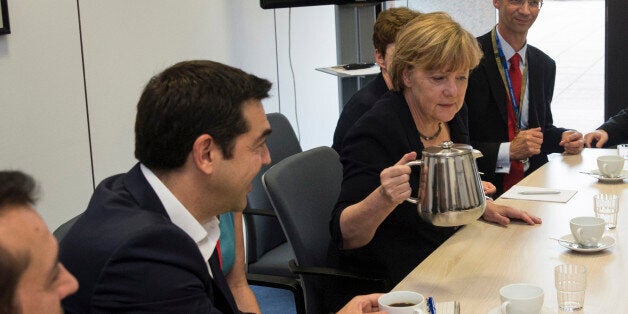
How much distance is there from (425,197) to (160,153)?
72 centimetres

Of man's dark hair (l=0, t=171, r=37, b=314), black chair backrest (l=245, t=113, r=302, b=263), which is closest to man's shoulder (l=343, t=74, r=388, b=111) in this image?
black chair backrest (l=245, t=113, r=302, b=263)

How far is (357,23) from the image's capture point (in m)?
4.92

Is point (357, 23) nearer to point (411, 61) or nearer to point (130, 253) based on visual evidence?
point (411, 61)

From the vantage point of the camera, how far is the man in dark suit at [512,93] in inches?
138

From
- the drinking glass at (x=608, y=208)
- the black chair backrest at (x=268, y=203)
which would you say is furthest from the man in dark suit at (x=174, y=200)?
the black chair backrest at (x=268, y=203)

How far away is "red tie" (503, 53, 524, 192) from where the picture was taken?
136 inches

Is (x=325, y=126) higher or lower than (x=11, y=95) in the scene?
lower

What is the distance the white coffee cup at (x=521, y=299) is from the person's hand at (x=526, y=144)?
5.06ft

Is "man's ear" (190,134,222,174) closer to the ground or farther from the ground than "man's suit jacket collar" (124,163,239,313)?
farther from the ground

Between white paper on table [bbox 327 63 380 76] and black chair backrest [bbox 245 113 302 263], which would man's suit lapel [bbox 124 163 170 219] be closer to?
black chair backrest [bbox 245 113 302 263]

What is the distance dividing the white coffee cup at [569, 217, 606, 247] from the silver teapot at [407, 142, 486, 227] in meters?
0.38

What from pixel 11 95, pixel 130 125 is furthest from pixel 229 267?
pixel 130 125

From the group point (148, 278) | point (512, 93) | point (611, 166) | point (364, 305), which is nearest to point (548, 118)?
point (512, 93)

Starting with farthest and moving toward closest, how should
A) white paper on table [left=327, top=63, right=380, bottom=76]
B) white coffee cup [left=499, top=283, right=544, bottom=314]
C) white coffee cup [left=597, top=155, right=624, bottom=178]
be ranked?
white paper on table [left=327, top=63, right=380, bottom=76]
white coffee cup [left=597, top=155, right=624, bottom=178]
white coffee cup [left=499, top=283, right=544, bottom=314]
